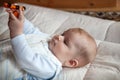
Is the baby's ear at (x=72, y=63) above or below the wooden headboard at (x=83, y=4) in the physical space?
above

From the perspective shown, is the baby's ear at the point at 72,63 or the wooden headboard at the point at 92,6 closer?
the baby's ear at the point at 72,63

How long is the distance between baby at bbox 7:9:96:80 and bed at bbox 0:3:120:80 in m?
0.04

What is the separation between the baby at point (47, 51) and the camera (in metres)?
1.01

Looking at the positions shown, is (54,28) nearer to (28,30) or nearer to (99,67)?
(28,30)

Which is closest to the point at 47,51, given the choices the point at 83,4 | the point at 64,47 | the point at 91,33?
the point at 64,47

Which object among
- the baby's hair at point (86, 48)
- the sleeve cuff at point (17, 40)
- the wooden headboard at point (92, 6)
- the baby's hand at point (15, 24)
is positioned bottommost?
the wooden headboard at point (92, 6)

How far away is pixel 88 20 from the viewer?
60.7 inches

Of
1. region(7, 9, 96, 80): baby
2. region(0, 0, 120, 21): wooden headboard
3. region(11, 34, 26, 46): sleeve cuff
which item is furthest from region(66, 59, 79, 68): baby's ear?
region(0, 0, 120, 21): wooden headboard

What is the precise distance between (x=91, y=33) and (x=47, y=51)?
412 mm

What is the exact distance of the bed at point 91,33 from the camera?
105 cm

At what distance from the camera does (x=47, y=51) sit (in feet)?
3.53

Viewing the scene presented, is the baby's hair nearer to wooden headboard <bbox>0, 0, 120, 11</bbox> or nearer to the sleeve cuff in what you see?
the sleeve cuff

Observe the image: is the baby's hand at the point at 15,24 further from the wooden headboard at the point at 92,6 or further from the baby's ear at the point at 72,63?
the wooden headboard at the point at 92,6

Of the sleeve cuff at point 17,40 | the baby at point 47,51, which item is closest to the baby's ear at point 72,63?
the baby at point 47,51
